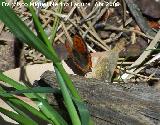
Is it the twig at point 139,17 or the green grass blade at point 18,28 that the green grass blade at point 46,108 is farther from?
the twig at point 139,17

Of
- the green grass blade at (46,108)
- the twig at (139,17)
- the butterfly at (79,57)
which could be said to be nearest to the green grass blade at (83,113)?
the green grass blade at (46,108)

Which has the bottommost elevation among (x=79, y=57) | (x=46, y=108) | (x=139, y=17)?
(x=46, y=108)

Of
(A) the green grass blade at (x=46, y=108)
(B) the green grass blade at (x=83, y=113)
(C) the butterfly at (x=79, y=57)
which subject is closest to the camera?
(B) the green grass blade at (x=83, y=113)

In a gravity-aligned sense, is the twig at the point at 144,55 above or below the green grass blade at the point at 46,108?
above

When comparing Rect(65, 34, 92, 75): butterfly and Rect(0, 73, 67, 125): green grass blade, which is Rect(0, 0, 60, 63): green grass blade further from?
Rect(65, 34, 92, 75): butterfly

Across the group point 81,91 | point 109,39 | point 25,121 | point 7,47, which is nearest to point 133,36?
point 109,39

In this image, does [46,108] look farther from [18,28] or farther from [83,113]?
[18,28]

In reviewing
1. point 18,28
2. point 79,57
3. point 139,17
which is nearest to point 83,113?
point 18,28

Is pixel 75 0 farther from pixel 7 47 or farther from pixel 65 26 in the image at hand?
pixel 7 47
